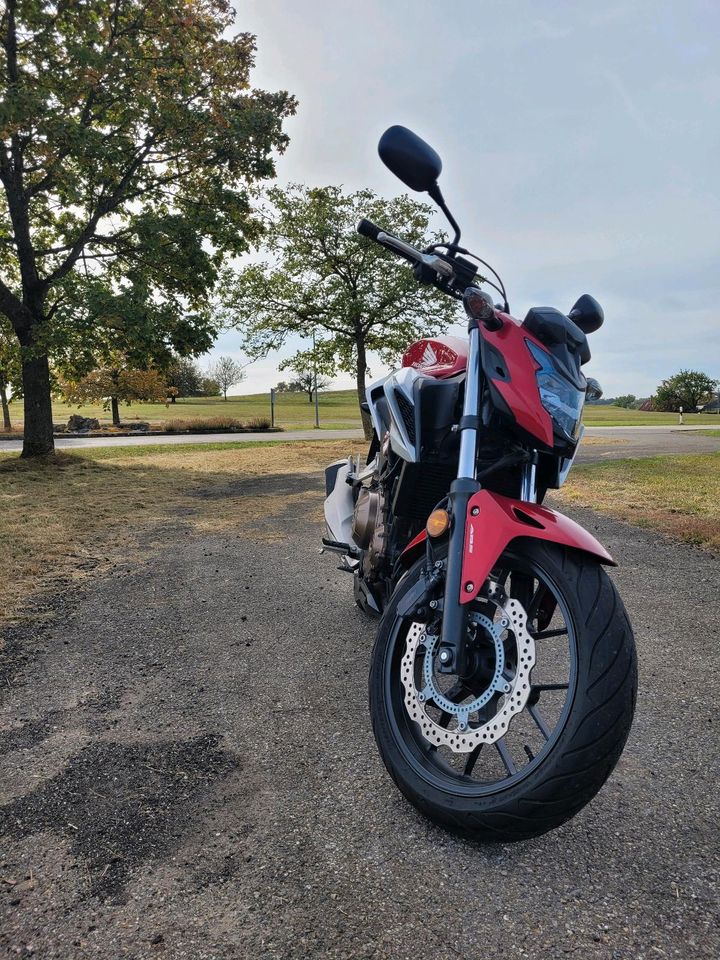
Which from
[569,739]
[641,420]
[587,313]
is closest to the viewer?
[569,739]

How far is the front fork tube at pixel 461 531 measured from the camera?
6.26 feet

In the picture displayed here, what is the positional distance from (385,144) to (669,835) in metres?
2.40

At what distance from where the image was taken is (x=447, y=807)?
1809 millimetres

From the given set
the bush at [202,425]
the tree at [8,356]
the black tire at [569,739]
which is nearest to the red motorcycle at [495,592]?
the black tire at [569,739]

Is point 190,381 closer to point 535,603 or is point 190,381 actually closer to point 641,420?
point 641,420

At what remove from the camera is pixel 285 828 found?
6.33 ft

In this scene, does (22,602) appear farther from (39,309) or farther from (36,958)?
(39,309)

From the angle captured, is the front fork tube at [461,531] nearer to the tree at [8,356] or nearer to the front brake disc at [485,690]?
the front brake disc at [485,690]

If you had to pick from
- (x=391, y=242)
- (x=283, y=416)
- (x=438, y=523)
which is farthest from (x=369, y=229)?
(x=283, y=416)

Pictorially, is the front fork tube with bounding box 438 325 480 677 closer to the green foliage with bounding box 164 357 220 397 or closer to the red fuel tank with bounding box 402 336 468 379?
the red fuel tank with bounding box 402 336 468 379

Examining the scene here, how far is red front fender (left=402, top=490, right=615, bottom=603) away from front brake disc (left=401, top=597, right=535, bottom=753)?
0.48 ft

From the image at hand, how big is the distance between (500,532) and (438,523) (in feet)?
0.93

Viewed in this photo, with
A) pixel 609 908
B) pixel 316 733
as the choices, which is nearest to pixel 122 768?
pixel 316 733

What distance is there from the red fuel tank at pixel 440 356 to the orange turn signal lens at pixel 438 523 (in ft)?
2.18
